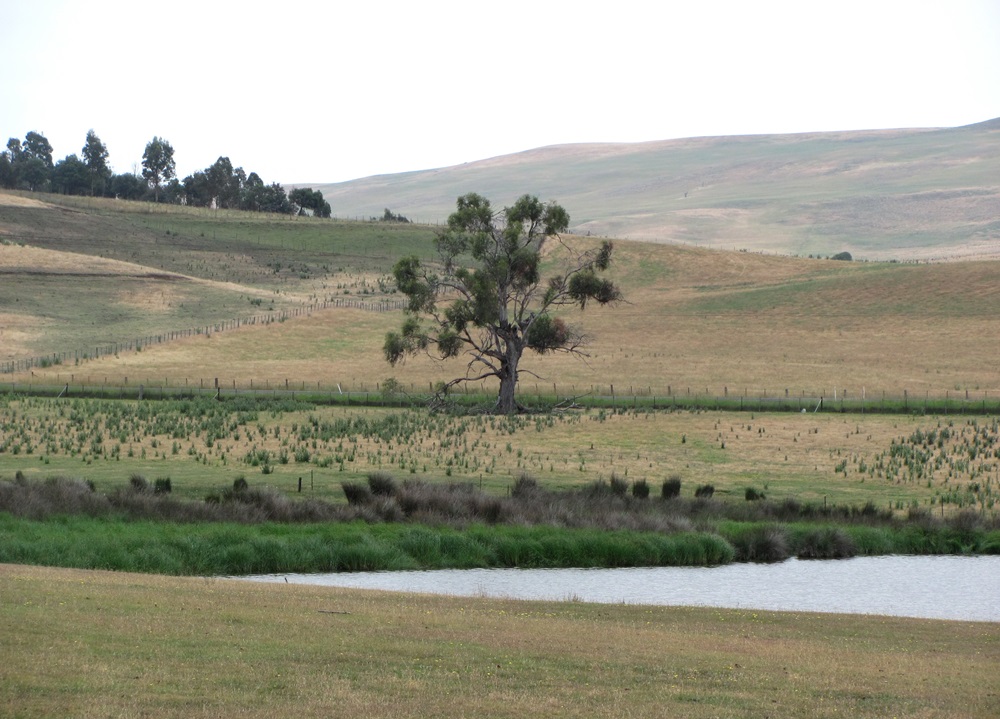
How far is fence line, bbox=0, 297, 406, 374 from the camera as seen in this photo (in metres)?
91.8

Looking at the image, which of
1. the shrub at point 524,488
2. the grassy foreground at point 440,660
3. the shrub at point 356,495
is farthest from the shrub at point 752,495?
the grassy foreground at point 440,660

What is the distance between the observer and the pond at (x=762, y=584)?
28750mm

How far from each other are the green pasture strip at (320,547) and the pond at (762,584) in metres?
0.67

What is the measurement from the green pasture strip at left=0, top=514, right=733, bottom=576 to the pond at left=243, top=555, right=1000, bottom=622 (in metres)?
0.67

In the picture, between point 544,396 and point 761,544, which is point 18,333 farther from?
point 761,544

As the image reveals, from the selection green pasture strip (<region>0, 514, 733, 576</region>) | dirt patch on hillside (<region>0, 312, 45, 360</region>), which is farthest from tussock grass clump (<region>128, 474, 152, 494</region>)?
dirt patch on hillside (<region>0, 312, 45, 360</region>)

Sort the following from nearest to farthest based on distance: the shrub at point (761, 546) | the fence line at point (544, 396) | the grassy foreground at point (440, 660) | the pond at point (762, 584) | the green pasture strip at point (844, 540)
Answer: the grassy foreground at point (440, 660) < the pond at point (762, 584) < the shrub at point (761, 546) < the green pasture strip at point (844, 540) < the fence line at point (544, 396)

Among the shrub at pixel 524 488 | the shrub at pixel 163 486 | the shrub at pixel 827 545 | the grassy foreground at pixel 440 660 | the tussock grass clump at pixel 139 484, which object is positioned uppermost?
the grassy foreground at pixel 440 660

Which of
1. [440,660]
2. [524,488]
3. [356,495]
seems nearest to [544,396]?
[524,488]

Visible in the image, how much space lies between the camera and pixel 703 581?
1265 inches

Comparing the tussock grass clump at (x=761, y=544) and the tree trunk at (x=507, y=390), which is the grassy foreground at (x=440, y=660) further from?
the tree trunk at (x=507, y=390)

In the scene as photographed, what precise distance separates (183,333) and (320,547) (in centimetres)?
7776

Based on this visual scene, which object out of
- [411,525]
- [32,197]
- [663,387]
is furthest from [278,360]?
[32,197]

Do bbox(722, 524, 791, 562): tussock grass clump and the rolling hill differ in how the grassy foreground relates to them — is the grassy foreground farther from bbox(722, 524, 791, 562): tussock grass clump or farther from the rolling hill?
the rolling hill
